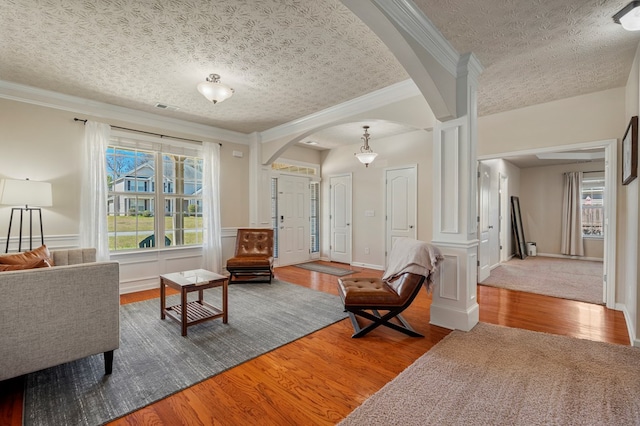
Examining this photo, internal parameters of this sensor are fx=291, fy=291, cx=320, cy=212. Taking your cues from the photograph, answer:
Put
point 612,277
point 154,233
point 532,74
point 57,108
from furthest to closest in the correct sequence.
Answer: point 154,233, point 57,108, point 612,277, point 532,74

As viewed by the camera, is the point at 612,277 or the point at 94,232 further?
the point at 94,232

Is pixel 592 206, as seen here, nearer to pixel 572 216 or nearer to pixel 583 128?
pixel 572 216

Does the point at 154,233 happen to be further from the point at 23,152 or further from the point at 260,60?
the point at 260,60

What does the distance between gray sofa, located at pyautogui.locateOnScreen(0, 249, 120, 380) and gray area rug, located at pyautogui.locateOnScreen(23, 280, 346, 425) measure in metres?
0.21

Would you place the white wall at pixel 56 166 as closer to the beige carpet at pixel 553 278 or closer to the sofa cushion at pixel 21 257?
the sofa cushion at pixel 21 257

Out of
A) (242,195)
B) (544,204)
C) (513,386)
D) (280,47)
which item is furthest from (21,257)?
(544,204)

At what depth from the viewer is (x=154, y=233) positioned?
4652 millimetres

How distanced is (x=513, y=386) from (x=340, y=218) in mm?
4965

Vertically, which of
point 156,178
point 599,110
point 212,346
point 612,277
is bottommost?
point 212,346

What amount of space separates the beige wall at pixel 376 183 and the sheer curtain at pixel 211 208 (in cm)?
270

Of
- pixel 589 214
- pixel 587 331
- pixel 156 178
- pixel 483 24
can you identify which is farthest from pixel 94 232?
pixel 589 214

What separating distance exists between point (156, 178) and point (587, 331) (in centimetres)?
581

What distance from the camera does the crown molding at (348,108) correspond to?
3.37 meters

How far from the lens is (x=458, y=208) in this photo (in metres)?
2.95
